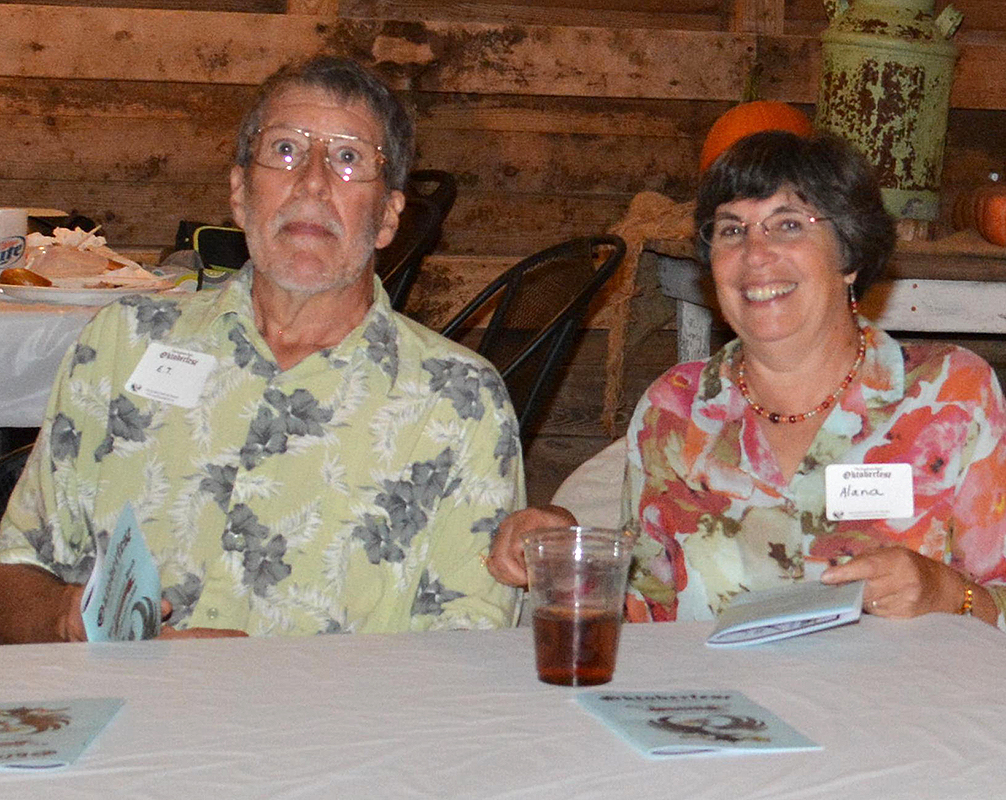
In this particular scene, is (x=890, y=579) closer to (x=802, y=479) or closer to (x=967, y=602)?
(x=967, y=602)

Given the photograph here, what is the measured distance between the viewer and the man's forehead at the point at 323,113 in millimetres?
1968

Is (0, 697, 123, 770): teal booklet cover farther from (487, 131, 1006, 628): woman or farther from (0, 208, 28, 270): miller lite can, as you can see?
(0, 208, 28, 270): miller lite can

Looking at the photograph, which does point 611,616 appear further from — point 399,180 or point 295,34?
point 295,34

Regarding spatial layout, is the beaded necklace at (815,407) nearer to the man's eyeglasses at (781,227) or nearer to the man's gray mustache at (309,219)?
the man's eyeglasses at (781,227)

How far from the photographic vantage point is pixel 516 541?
1.63 metres

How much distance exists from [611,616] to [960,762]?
0.32 metres

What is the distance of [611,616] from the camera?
4.16 feet

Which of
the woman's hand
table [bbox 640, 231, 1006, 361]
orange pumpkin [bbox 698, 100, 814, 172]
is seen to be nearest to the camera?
the woman's hand

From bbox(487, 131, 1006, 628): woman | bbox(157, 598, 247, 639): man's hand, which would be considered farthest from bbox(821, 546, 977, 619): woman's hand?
bbox(157, 598, 247, 639): man's hand

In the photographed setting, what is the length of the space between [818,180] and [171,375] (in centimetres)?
92

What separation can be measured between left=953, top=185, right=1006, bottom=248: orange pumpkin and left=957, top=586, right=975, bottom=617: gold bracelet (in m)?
1.71

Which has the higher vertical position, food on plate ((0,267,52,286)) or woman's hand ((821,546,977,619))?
food on plate ((0,267,52,286))

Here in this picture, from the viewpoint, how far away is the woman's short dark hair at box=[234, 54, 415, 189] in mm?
1977

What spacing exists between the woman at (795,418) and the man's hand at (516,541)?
0.36 m
